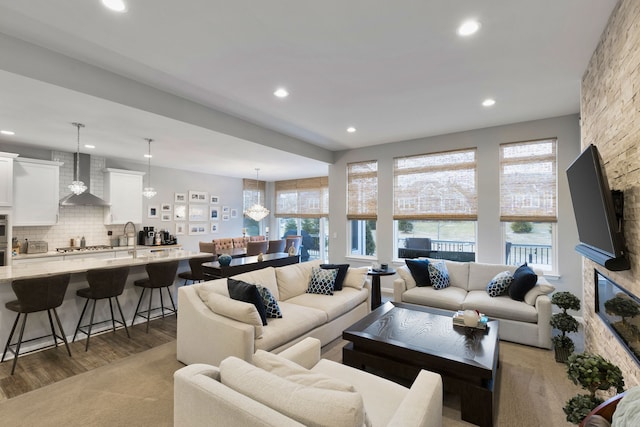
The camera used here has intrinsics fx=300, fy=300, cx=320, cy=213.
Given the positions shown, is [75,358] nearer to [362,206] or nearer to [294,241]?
[362,206]

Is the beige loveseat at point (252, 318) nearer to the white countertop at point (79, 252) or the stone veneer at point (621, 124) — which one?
the stone veneer at point (621, 124)

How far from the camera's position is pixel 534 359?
3.20 metres

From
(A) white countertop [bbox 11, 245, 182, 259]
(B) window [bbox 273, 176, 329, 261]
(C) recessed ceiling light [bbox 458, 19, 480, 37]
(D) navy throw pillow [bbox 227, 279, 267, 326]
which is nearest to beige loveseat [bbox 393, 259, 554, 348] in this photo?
(D) navy throw pillow [bbox 227, 279, 267, 326]

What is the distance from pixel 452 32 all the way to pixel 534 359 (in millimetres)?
3351

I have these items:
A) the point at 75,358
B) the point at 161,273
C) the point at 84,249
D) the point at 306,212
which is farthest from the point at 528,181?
the point at 84,249

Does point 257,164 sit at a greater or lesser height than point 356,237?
greater

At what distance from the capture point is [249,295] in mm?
2834

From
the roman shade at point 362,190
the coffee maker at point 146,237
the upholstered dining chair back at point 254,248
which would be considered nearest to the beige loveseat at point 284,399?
the roman shade at point 362,190

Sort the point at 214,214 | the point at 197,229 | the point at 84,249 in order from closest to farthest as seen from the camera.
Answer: the point at 84,249, the point at 197,229, the point at 214,214

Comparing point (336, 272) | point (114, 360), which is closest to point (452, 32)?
point (336, 272)

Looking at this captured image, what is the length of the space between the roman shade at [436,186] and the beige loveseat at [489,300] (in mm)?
1123

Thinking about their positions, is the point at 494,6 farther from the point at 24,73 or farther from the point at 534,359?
the point at 24,73

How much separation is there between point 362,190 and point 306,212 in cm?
316

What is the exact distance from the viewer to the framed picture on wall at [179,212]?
7.65 meters
